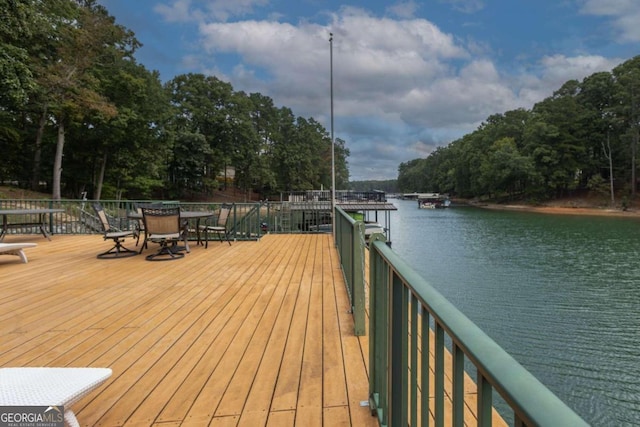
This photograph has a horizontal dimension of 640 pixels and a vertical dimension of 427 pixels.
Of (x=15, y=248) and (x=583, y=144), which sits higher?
(x=583, y=144)

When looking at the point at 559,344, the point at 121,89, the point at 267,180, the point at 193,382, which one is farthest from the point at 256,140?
the point at 193,382

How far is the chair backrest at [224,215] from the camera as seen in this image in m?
7.79

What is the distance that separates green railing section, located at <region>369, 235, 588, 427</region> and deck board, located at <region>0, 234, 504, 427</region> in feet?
1.64

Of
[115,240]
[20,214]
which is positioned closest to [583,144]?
[115,240]

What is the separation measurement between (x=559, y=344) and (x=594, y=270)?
8.34 metres

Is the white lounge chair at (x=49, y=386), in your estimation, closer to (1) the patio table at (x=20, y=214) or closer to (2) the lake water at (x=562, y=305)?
(2) the lake water at (x=562, y=305)

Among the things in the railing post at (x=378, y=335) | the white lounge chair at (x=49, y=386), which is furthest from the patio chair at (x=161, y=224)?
the railing post at (x=378, y=335)

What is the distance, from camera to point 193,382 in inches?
83.9

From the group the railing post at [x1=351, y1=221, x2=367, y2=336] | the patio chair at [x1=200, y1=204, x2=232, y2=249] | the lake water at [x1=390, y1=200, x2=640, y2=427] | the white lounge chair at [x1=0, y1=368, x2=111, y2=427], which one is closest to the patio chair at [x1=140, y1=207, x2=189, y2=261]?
the patio chair at [x1=200, y1=204, x2=232, y2=249]

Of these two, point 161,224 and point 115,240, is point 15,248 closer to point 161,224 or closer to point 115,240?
point 115,240

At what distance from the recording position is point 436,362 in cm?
87

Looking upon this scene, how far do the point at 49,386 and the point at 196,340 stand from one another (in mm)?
1320

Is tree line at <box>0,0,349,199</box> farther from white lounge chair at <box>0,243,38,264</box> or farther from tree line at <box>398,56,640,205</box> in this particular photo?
tree line at <box>398,56,640,205</box>

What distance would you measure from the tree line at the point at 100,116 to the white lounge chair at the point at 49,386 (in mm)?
16225
